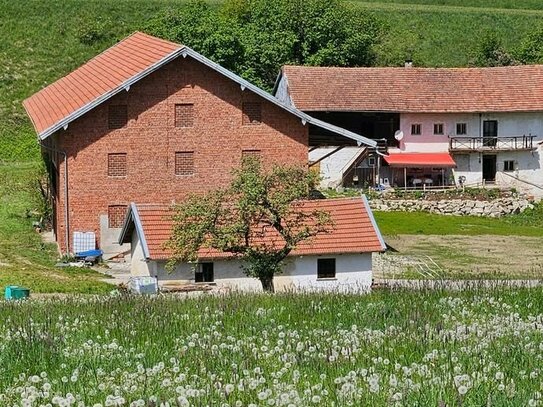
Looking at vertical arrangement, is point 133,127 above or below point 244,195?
above

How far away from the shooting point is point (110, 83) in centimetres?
4403

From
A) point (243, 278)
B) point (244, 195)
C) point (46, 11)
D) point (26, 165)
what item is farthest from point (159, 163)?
point (46, 11)

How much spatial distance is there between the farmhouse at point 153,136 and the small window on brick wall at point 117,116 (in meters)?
0.04

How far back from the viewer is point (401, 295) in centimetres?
1467

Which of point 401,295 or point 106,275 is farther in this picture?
point 106,275

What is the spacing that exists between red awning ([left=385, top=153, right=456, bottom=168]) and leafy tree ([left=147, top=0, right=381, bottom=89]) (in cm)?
1226

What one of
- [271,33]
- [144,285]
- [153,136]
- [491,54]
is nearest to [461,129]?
[271,33]

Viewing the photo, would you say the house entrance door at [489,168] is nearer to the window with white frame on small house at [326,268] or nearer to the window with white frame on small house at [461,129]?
the window with white frame on small house at [461,129]

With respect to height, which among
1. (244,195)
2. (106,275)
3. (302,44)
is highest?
(302,44)

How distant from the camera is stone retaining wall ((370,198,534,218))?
→ 192 ft

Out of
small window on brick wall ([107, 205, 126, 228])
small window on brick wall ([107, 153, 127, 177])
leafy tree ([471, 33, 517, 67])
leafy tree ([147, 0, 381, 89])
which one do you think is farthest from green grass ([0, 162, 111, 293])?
leafy tree ([471, 33, 517, 67])

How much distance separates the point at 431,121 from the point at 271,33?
649 inches

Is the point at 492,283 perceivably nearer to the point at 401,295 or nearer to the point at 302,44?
the point at 401,295

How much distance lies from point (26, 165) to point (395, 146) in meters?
22.7
